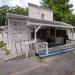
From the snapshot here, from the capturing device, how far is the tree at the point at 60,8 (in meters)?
37.3

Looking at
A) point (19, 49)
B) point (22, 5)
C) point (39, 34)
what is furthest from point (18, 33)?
point (22, 5)

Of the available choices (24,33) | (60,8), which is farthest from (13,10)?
(24,33)

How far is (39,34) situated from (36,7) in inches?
217

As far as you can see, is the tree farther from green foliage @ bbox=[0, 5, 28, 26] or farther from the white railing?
the white railing

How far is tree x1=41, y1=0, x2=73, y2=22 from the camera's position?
37.3 metres

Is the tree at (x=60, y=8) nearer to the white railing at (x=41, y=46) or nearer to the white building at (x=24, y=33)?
the white building at (x=24, y=33)

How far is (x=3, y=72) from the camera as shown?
8.84 meters

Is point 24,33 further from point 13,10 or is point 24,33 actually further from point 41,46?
point 13,10

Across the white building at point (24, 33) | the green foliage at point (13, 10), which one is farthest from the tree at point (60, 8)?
the white building at point (24, 33)

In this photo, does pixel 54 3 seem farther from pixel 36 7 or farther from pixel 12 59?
pixel 12 59

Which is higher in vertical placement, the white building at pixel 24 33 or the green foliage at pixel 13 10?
the green foliage at pixel 13 10

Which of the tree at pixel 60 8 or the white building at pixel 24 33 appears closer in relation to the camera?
the white building at pixel 24 33

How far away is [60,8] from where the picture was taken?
1502 inches

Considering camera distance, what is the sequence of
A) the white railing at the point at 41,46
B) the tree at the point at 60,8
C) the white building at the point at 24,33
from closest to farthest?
the white railing at the point at 41,46, the white building at the point at 24,33, the tree at the point at 60,8
